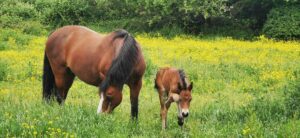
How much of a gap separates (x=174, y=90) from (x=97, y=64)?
56.4 inches

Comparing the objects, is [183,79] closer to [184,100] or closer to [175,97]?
[175,97]

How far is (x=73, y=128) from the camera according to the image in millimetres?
7164

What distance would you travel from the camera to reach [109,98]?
772 cm

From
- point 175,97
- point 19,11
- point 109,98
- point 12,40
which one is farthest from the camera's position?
point 19,11

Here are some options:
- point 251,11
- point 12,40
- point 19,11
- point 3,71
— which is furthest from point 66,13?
point 3,71

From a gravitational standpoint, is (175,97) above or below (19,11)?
above

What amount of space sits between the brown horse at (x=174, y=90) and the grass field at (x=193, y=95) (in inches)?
11.3

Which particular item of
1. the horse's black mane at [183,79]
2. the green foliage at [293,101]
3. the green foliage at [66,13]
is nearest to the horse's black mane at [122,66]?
the horse's black mane at [183,79]

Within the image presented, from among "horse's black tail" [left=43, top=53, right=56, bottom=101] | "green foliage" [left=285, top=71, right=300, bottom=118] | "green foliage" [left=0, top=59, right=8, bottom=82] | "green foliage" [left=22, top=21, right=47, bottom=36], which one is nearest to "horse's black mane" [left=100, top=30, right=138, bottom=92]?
"horse's black tail" [left=43, top=53, right=56, bottom=101]

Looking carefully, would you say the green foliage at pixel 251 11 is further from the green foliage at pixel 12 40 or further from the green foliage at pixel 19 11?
the green foliage at pixel 12 40

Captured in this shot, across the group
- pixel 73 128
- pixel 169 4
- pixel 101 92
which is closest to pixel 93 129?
pixel 73 128

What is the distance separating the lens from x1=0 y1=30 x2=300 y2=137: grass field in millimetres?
7391

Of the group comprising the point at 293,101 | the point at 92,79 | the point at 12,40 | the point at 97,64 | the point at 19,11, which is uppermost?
the point at 97,64

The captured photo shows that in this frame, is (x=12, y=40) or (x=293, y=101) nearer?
(x=293, y=101)
